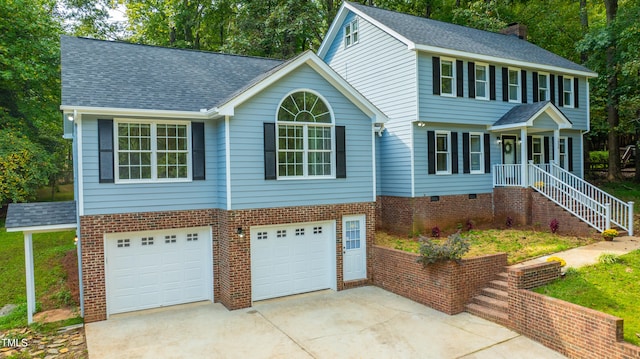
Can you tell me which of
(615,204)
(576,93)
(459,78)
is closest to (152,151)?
(459,78)

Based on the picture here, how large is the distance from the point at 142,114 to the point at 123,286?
4.15m

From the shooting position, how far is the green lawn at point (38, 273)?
10578 millimetres

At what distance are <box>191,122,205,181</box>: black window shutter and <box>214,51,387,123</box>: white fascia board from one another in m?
1.00

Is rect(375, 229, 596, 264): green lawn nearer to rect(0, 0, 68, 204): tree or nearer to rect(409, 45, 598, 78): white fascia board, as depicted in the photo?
rect(409, 45, 598, 78): white fascia board

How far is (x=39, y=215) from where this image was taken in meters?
9.65

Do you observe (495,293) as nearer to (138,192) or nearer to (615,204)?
(138,192)

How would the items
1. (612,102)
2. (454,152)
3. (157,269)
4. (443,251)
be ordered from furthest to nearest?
(612,102) → (454,152) → (157,269) → (443,251)

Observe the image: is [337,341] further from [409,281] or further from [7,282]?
[7,282]

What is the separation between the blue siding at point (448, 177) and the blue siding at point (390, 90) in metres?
0.38

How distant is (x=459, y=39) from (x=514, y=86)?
3037 mm

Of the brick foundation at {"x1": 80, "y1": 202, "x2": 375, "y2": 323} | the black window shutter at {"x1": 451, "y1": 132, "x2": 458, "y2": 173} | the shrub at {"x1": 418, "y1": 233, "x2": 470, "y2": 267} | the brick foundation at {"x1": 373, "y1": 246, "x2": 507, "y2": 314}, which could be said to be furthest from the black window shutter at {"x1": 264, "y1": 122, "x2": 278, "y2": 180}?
the black window shutter at {"x1": 451, "y1": 132, "x2": 458, "y2": 173}

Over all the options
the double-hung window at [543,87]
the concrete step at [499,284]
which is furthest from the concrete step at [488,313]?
the double-hung window at [543,87]

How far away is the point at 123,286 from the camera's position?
983cm

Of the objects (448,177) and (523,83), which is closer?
(448,177)
